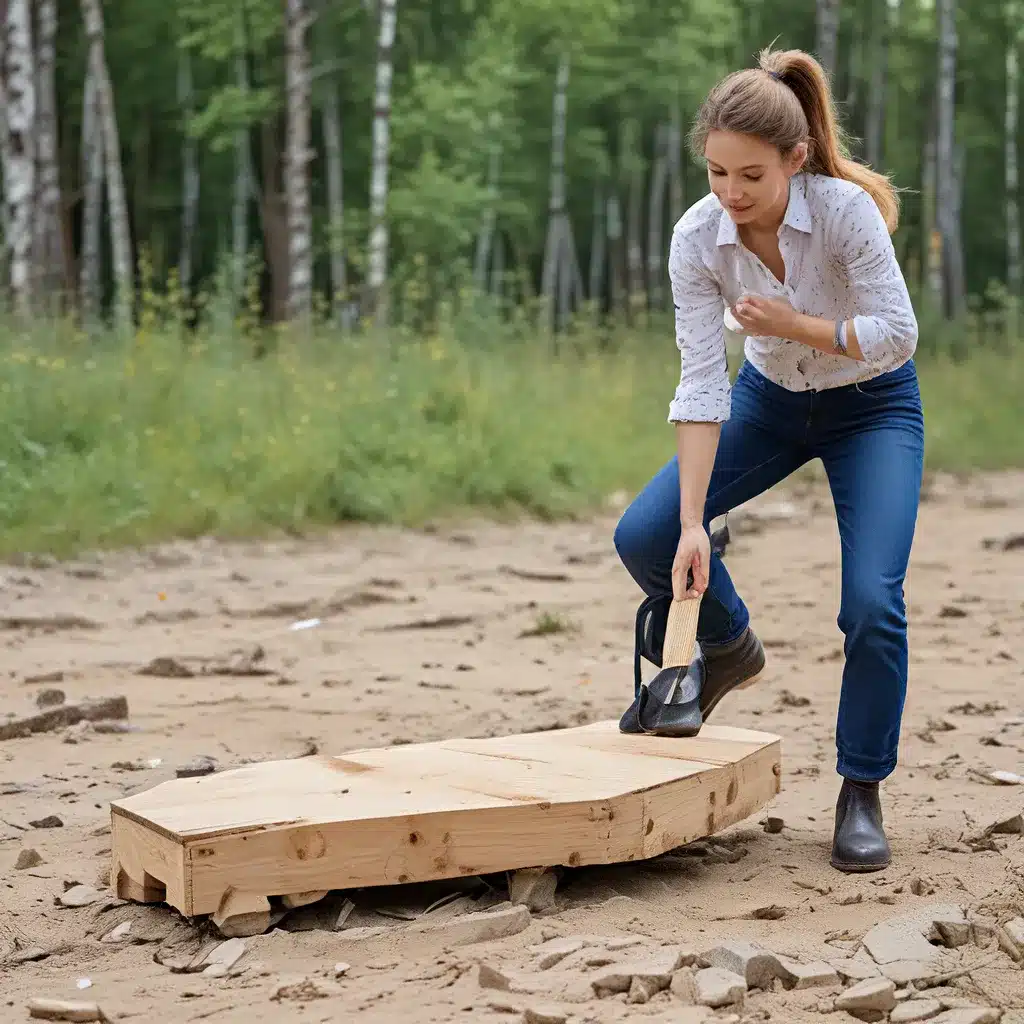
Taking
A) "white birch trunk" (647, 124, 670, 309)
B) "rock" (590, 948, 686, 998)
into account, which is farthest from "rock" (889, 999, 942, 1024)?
"white birch trunk" (647, 124, 670, 309)

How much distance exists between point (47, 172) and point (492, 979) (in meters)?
18.7

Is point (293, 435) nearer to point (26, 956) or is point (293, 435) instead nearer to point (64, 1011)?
point (26, 956)

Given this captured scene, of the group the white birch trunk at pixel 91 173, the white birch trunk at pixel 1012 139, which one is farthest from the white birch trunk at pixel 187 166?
the white birch trunk at pixel 1012 139

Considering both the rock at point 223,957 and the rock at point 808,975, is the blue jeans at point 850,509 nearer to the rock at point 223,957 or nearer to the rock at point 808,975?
the rock at point 808,975

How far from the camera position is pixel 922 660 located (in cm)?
568

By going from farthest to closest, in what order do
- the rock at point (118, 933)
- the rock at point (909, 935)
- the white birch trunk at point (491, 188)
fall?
1. the white birch trunk at point (491, 188)
2. the rock at point (118, 933)
3. the rock at point (909, 935)

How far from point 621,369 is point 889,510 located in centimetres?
1008

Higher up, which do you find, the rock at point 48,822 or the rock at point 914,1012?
the rock at point 914,1012

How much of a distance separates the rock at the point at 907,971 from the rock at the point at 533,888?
2.54 ft

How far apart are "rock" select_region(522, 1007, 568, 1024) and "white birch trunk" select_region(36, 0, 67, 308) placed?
528 inches

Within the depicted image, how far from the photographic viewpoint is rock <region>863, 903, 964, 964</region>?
8.66 feet

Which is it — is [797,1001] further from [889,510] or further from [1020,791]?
[1020,791]

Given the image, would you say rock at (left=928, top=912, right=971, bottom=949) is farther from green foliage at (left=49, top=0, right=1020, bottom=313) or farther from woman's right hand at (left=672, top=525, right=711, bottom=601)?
green foliage at (left=49, top=0, right=1020, bottom=313)

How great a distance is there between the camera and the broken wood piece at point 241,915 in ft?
9.42
